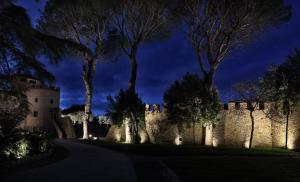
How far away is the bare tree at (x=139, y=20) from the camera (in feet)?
120

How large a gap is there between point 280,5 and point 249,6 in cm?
258

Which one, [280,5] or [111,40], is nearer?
[280,5]

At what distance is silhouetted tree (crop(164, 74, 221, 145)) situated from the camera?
106 feet

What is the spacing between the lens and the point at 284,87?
29516 millimetres

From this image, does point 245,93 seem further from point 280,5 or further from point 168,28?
point 168,28

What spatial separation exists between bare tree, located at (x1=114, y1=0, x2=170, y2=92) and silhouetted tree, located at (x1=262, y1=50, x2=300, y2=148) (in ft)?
35.4

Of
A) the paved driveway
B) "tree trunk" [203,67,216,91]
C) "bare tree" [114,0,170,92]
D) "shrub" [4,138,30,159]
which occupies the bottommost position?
the paved driveway

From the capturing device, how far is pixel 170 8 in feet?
117

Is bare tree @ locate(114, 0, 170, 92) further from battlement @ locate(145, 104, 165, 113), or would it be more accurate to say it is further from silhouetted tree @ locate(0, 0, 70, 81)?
silhouetted tree @ locate(0, 0, 70, 81)

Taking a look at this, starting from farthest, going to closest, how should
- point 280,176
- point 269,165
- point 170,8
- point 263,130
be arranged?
point 170,8
point 263,130
point 269,165
point 280,176

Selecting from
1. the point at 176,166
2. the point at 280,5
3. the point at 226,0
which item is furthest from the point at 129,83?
the point at 176,166

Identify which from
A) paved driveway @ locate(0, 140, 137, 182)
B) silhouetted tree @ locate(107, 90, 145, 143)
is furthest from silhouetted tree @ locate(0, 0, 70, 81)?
silhouetted tree @ locate(107, 90, 145, 143)

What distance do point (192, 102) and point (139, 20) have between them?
9555 mm

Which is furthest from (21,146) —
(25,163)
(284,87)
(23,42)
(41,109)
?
(41,109)
